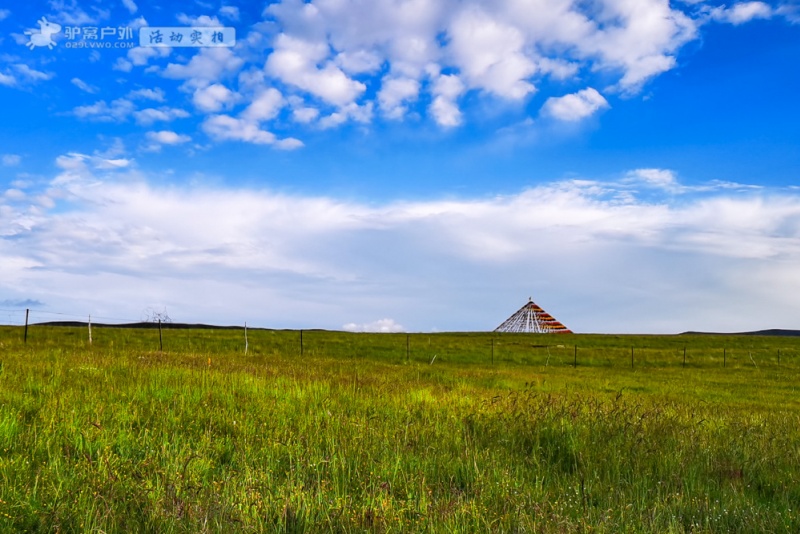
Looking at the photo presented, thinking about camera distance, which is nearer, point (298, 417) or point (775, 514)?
point (775, 514)

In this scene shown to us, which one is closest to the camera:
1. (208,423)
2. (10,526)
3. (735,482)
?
(10,526)

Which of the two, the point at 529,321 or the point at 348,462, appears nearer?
the point at 348,462

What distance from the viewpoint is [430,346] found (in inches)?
2226

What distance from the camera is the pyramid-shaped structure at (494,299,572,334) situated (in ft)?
592

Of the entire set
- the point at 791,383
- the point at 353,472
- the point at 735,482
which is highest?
the point at 353,472

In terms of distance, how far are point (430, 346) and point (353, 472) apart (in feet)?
167

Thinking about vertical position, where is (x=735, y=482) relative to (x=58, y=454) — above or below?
below

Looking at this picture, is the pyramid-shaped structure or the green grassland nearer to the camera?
the green grassland

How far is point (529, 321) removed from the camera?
617ft

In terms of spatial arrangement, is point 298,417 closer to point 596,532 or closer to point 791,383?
point 596,532

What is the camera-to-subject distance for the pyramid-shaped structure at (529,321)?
181 meters

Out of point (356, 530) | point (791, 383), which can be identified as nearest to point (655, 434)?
point (356, 530)

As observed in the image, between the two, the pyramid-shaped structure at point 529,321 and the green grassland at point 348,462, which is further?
the pyramid-shaped structure at point 529,321

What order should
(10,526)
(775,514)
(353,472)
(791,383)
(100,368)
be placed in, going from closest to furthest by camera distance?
(10,526) → (775,514) → (353,472) → (100,368) → (791,383)
